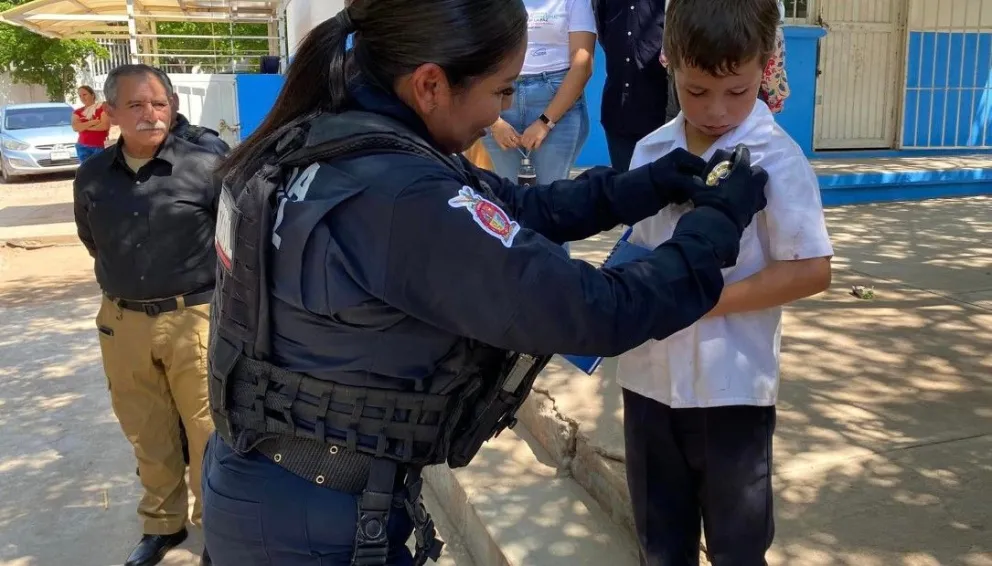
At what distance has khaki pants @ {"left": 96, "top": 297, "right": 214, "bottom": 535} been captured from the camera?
11.2 ft

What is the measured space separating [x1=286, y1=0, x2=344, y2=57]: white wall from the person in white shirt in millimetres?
4366

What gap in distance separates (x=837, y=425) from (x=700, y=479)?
1.48 metres

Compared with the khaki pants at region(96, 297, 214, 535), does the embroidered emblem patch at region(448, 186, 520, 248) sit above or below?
above

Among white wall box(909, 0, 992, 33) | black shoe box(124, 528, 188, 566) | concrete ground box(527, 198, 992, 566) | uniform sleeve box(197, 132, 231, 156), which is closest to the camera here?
concrete ground box(527, 198, 992, 566)

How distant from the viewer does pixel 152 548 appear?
3506 mm

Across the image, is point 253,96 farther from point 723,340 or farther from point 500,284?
point 500,284

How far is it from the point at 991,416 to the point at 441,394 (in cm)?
260

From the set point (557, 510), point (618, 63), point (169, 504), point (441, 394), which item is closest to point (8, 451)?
point (169, 504)

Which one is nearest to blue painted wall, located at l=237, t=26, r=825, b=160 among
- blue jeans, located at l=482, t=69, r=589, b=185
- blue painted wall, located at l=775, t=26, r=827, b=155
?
blue painted wall, located at l=775, t=26, r=827, b=155

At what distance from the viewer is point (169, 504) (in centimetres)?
356

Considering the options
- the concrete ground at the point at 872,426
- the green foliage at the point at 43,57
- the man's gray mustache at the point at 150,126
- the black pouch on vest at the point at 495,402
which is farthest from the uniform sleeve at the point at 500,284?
the green foliage at the point at 43,57

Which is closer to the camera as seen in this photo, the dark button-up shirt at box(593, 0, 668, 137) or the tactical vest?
the tactical vest

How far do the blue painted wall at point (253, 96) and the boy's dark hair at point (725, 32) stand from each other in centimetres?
1012

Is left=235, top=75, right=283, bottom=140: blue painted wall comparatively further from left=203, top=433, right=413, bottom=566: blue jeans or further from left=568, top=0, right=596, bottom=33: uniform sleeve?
left=203, top=433, right=413, bottom=566: blue jeans
